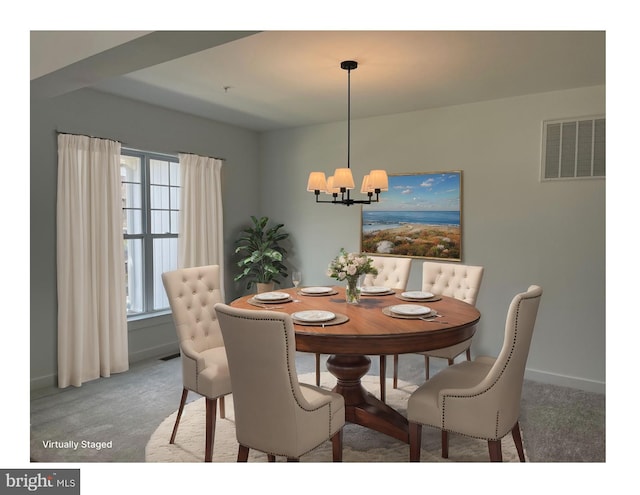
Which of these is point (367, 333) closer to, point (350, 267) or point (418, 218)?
point (350, 267)

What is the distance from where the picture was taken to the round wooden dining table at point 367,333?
2176 mm

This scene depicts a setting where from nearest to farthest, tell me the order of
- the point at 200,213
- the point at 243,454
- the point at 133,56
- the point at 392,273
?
the point at 243,454, the point at 133,56, the point at 392,273, the point at 200,213

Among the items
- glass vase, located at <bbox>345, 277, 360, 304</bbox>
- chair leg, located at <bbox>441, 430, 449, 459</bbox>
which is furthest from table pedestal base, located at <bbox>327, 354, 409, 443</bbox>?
glass vase, located at <bbox>345, 277, 360, 304</bbox>

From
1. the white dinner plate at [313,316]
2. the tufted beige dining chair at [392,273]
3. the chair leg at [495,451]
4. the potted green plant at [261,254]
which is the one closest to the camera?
the chair leg at [495,451]

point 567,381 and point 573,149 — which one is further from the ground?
point 573,149

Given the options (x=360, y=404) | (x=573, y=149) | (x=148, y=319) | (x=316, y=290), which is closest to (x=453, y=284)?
(x=316, y=290)

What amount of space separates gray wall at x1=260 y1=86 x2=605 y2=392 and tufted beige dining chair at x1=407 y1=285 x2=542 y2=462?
6.29 ft

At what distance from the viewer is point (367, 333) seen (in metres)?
2.18

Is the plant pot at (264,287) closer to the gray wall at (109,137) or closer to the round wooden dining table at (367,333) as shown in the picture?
the gray wall at (109,137)

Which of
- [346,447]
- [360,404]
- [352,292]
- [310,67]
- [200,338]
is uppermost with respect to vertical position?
[310,67]

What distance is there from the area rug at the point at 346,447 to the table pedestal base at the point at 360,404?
0.29ft

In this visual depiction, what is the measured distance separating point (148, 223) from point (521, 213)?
3.51 metres

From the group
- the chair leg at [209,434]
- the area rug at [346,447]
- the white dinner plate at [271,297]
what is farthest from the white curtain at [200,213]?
the chair leg at [209,434]
